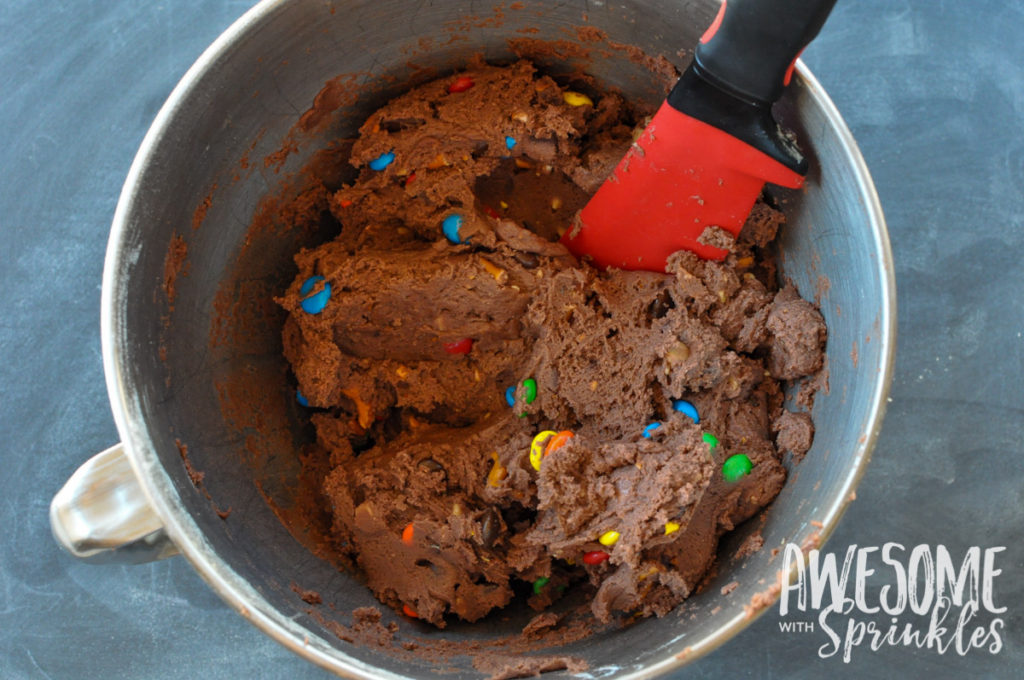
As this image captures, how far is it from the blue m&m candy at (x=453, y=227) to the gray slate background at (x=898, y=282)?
0.88 meters

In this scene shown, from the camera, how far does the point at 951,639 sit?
192 centimetres

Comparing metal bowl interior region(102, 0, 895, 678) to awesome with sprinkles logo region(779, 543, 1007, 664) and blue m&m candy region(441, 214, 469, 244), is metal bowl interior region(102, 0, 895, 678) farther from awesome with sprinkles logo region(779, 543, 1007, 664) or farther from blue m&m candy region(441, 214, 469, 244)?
awesome with sprinkles logo region(779, 543, 1007, 664)

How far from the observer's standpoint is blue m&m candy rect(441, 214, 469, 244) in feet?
5.75

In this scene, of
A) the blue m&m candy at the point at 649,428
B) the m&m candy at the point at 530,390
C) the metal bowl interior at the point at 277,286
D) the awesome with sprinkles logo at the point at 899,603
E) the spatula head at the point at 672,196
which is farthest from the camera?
the awesome with sprinkles logo at the point at 899,603

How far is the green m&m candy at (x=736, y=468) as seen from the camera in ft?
5.21

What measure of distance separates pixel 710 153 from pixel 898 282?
0.76 m

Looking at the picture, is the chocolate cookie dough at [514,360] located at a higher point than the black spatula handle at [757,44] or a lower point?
→ lower

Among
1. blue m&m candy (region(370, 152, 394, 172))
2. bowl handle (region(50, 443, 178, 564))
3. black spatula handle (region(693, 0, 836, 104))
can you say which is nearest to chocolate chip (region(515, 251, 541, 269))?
blue m&m candy (region(370, 152, 394, 172))

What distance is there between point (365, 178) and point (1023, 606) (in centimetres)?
190

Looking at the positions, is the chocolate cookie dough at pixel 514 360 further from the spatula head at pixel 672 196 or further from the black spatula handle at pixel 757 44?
the black spatula handle at pixel 757 44

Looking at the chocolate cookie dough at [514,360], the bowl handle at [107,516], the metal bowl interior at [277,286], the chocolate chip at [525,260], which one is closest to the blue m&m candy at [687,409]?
the chocolate cookie dough at [514,360]

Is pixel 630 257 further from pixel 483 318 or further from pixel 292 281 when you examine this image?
pixel 292 281

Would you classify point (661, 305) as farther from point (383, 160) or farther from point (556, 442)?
point (383, 160)

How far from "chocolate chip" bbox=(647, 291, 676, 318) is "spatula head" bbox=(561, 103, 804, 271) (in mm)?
87
